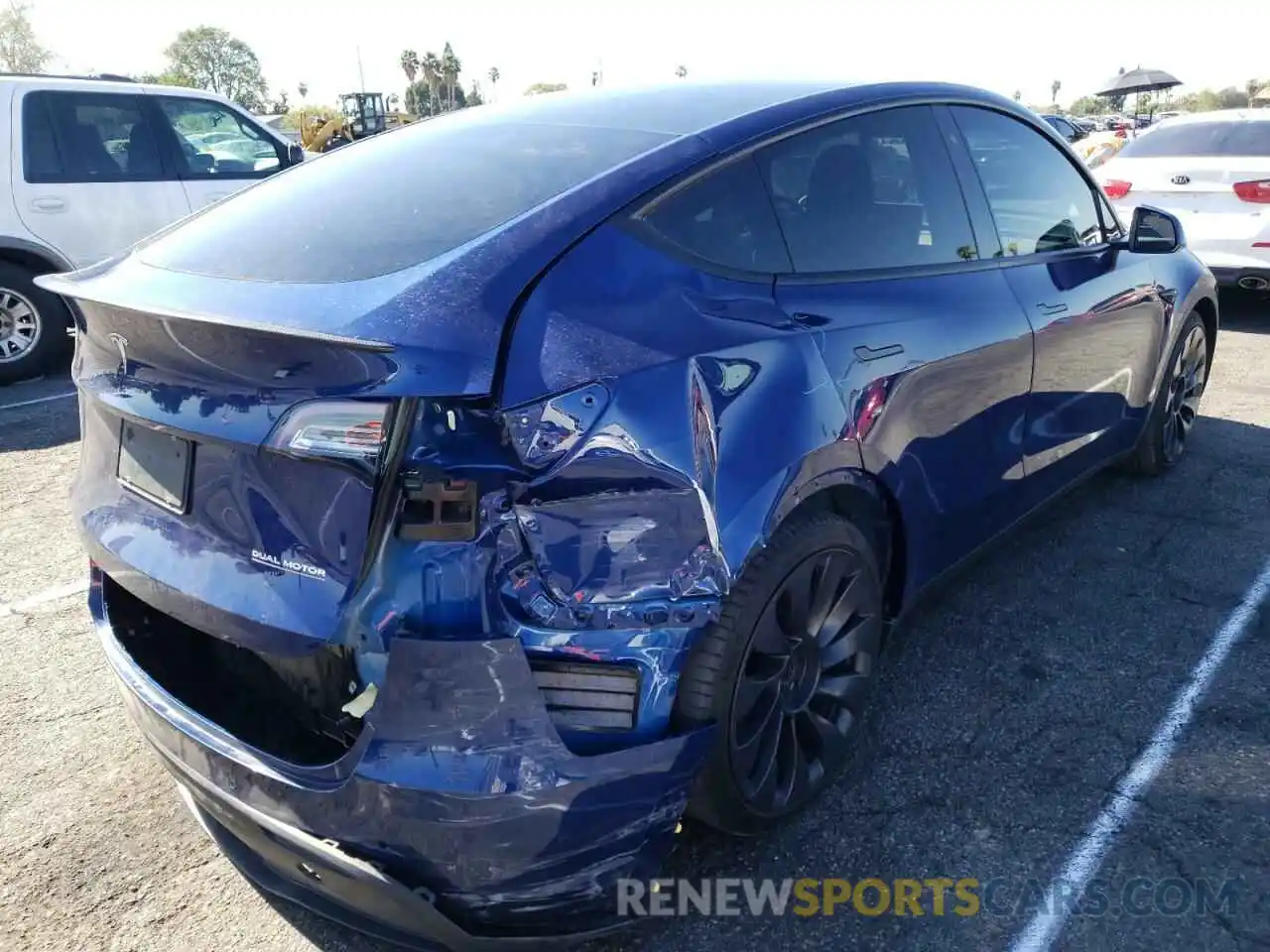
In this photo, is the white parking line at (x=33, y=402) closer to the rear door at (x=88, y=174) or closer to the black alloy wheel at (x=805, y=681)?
the rear door at (x=88, y=174)

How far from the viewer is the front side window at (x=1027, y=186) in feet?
10.3

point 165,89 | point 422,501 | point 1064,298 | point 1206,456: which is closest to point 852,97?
point 1064,298

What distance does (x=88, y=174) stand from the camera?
24.2ft

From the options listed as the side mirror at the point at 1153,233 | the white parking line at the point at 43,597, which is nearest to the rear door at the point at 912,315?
the side mirror at the point at 1153,233

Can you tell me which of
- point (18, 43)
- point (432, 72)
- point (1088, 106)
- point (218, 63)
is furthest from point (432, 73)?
point (1088, 106)

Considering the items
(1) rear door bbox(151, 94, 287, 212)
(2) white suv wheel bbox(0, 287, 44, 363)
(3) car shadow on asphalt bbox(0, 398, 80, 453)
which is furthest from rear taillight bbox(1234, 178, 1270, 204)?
(2) white suv wheel bbox(0, 287, 44, 363)

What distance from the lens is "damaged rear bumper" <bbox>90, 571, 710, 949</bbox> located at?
170cm

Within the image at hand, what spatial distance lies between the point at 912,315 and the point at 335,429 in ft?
5.07

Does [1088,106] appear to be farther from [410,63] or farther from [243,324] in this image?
[243,324]

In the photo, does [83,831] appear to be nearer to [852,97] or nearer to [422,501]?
[422,501]

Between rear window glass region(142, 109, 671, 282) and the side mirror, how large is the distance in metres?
2.38

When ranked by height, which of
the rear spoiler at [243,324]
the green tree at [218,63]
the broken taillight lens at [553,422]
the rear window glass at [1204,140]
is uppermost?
the rear spoiler at [243,324]

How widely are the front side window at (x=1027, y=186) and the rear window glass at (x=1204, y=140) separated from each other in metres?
5.20

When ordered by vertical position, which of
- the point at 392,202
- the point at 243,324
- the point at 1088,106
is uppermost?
the point at 392,202
